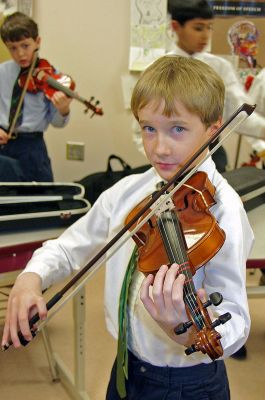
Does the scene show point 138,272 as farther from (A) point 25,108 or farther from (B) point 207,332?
(A) point 25,108

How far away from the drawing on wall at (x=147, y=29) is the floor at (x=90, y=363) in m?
1.75

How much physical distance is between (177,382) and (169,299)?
321mm

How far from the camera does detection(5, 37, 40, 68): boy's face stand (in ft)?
7.43

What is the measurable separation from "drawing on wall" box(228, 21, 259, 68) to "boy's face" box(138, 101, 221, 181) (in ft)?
8.78

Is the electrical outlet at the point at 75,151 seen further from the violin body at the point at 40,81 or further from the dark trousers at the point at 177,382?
the dark trousers at the point at 177,382

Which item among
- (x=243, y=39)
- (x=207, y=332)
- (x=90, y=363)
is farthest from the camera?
(x=243, y=39)

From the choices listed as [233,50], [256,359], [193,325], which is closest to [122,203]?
[193,325]

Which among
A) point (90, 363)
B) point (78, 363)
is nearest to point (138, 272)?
point (78, 363)

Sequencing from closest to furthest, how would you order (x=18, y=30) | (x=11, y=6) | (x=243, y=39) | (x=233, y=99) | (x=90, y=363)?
(x=90, y=363), (x=18, y=30), (x=233, y=99), (x=11, y=6), (x=243, y=39)

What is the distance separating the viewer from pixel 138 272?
3.25 ft

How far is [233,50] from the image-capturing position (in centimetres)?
338

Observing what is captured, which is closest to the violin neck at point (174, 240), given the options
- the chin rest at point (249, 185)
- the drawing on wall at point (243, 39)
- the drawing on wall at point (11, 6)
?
the chin rest at point (249, 185)

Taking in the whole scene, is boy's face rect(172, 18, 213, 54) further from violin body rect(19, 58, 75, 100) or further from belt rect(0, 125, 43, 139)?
belt rect(0, 125, 43, 139)

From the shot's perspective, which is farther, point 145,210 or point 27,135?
point 27,135
